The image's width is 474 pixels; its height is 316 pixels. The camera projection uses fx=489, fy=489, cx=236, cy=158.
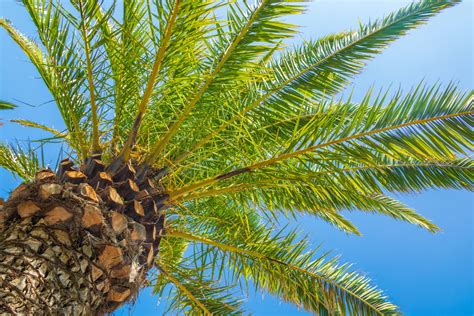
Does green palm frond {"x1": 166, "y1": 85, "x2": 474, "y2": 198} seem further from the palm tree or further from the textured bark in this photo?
the textured bark

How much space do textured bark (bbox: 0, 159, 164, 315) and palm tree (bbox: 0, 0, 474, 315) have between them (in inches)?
0.4

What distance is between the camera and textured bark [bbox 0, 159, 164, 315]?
3230mm

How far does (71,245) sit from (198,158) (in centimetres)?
187

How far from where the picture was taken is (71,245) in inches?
141

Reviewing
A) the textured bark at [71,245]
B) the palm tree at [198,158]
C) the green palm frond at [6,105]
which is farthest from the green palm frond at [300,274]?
the green palm frond at [6,105]

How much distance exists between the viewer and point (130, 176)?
4402 mm

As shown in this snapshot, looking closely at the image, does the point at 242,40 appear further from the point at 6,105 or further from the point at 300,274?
the point at 6,105

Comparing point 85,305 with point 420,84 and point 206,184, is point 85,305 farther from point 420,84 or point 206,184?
point 420,84

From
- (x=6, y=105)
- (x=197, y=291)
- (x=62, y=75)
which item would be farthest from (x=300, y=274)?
(x=6, y=105)

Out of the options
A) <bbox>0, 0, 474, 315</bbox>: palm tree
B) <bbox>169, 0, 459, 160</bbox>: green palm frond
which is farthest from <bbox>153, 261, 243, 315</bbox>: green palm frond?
<bbox>169, 0, 459, 160</bbox>: green palm frond

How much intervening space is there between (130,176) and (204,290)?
6.42 feet

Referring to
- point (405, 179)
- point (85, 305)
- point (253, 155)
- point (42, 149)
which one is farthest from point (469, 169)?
point (42, 149)

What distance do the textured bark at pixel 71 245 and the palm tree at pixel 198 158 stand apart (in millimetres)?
10

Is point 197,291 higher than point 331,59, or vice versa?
point 331,59
